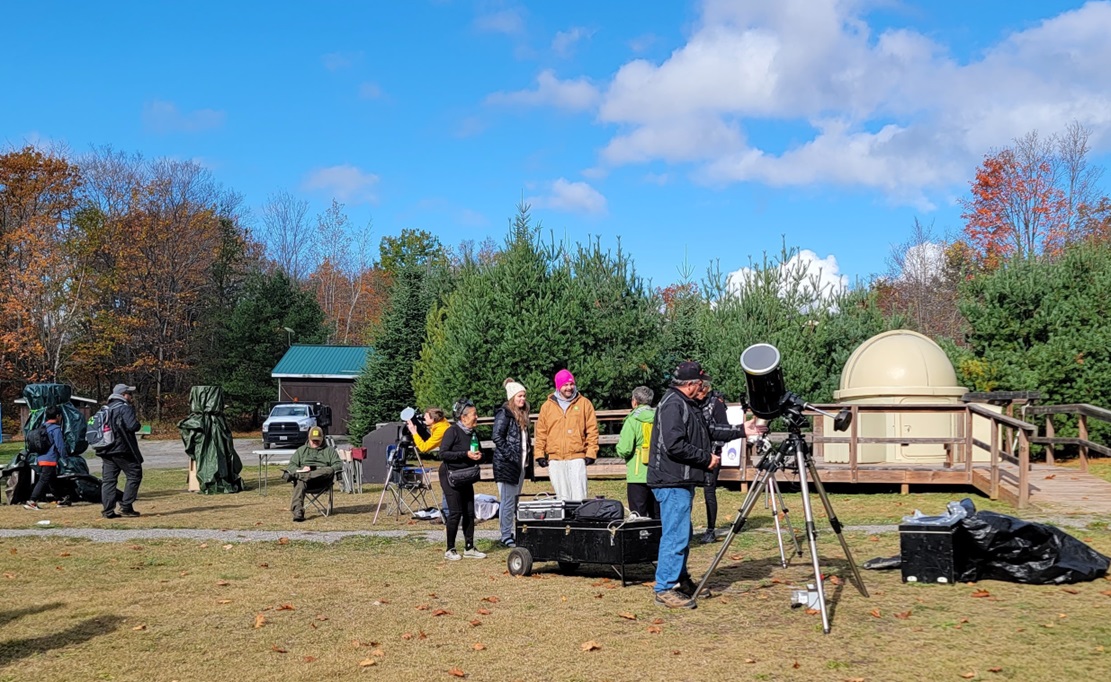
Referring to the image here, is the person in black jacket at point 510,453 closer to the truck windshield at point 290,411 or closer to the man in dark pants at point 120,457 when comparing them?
the man in dark pants at point 120,457

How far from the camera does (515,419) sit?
36.2 feet

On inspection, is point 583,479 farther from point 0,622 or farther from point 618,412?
point 618,412

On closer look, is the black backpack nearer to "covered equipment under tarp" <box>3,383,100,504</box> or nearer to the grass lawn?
the grass lawn

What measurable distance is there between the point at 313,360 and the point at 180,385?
534 inches

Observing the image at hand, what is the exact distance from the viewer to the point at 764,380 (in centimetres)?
729

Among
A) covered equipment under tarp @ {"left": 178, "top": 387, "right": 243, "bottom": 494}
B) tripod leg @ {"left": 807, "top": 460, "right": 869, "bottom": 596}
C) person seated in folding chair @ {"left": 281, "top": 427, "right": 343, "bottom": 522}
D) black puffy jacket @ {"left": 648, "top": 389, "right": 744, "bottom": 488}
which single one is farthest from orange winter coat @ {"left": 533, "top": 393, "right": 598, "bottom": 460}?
covered equipment under tarp @ {"left": 178, "top": 387, "right": 243, "bottom": 494}

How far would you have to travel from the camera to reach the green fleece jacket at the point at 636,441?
10031 millimetres

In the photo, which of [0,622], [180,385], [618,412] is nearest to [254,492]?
[618,412]

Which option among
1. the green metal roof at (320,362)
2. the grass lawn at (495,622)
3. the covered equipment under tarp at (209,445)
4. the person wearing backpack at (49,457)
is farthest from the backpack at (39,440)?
the green metal roof at (320,362)

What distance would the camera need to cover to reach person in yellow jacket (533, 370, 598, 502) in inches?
433

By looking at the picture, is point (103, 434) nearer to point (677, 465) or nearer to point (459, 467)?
point (459, 467)

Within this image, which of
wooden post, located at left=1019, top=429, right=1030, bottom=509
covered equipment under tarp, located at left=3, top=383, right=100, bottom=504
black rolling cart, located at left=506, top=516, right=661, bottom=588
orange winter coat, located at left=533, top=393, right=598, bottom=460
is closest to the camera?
black rolling cart, located at left=506, top=516, right=661, bottom=588

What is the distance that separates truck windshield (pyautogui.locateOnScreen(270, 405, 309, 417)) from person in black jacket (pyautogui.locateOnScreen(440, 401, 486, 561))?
26.8 meters

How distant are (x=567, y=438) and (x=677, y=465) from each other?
3559 mm
